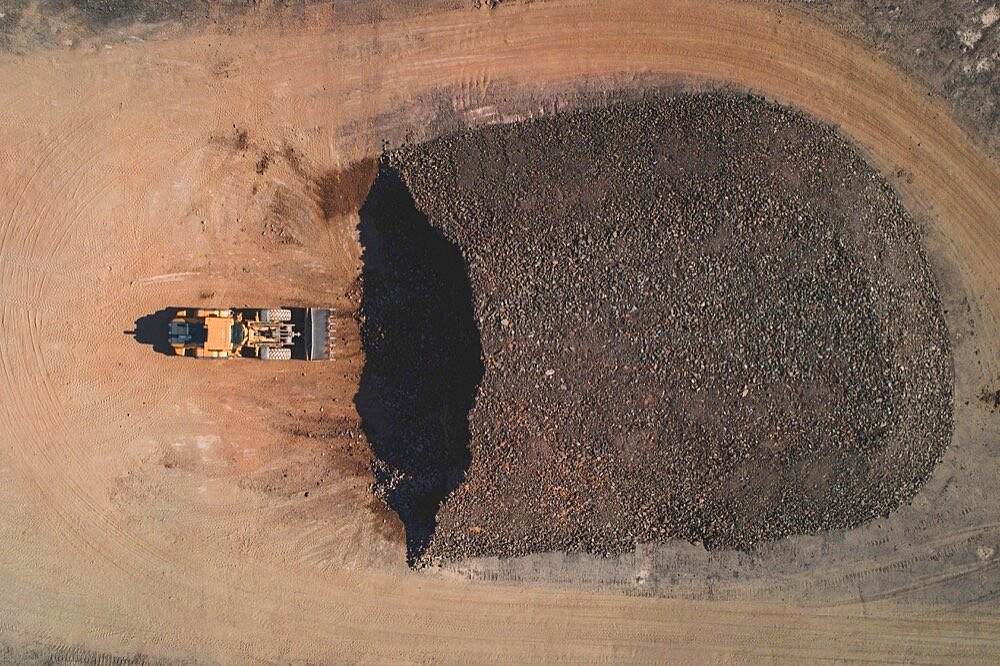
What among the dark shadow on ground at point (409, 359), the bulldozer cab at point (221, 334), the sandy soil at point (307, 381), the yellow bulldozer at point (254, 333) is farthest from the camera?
the sandy soil at point (307, 381)

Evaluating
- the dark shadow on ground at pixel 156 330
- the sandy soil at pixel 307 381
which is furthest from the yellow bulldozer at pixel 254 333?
the sandy soil at pixel 307 381

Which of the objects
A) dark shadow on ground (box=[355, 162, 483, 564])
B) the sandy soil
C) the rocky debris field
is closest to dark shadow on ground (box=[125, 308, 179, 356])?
the sandy soil

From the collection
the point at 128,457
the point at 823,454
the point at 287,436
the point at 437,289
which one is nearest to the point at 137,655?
the point at 128,457

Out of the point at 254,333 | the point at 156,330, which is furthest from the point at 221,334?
the point at 156,330

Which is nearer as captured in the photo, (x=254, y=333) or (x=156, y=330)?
(x=254, y=333)

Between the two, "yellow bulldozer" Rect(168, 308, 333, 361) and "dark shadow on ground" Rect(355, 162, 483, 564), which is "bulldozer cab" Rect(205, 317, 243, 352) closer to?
"yellow bulldozer" Rect(168, 308, 333, 361)

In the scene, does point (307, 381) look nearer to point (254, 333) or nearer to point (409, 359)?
point (254, 333)

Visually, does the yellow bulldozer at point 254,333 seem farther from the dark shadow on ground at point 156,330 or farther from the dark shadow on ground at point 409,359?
the dark shadow on ground at point 409,359
